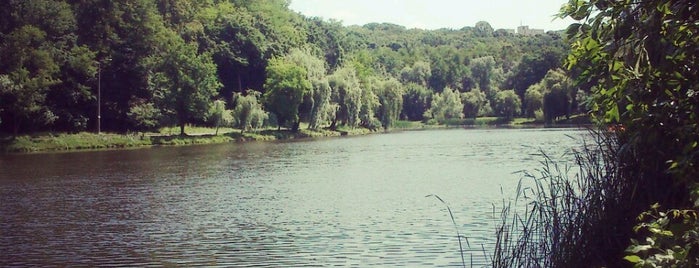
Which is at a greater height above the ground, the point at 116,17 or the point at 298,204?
the point at 116,17

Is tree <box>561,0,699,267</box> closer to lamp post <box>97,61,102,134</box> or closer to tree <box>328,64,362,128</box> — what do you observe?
lamp post <box>97,61,102,134</box>

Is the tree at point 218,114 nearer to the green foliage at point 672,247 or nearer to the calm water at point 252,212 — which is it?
the calm water at point 252,212

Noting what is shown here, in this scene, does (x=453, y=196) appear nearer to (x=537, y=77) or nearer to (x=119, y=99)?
(x=119, y=99)

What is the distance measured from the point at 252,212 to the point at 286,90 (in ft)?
178

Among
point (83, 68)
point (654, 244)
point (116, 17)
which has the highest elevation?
point (116, 17)

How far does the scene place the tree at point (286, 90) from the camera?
246 ft

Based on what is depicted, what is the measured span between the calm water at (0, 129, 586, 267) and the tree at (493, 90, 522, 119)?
254 ft

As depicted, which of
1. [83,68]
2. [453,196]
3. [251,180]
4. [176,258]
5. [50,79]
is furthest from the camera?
[83,68]

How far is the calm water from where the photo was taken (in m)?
15.2

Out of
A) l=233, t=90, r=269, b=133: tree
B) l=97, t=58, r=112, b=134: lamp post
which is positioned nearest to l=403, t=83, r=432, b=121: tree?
l=233, t=90, r=269, b=133: tree

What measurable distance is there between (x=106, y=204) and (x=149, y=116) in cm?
4194

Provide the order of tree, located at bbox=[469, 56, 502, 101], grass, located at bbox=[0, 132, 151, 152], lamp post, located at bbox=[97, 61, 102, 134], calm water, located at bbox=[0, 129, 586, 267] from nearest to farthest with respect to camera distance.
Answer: calm water, located at bbox=[0, 129, 586, 267]
grass, located at bbox=[0, 132, 151, 152]
lamp post, located at bbox=[97, 61, 102, 134]
tree, located at bbox=[469, 56, 502, 101]

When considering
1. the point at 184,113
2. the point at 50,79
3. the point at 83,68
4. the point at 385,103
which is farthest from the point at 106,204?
the point at 385,103

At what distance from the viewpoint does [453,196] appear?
2309 centimetres
